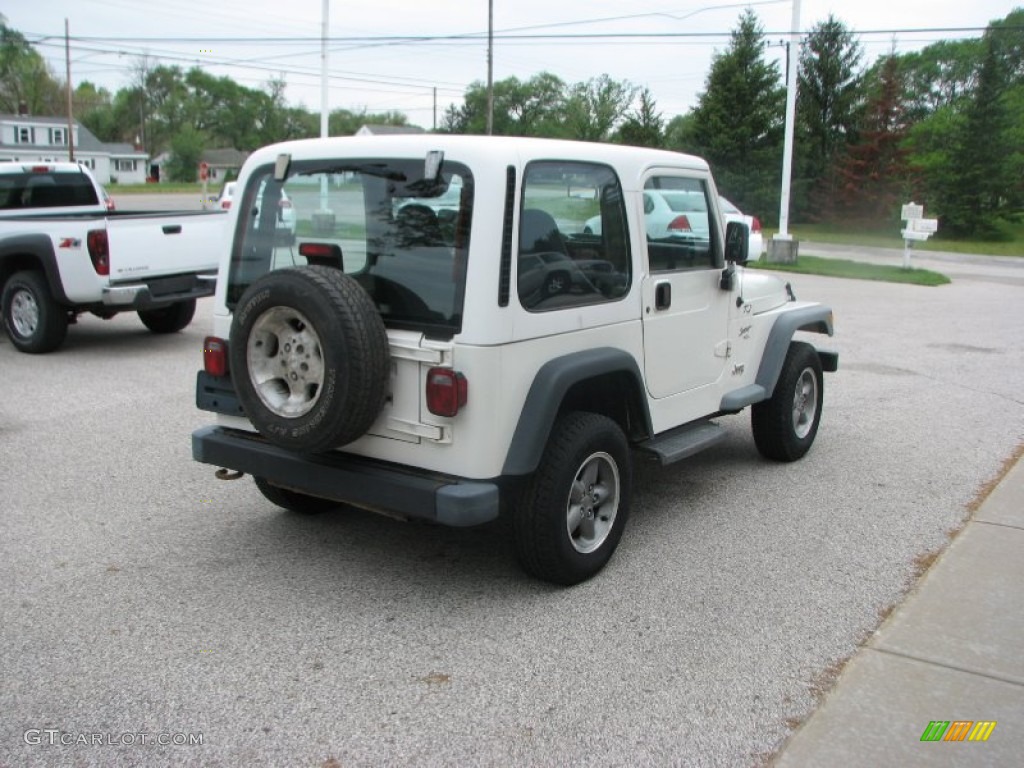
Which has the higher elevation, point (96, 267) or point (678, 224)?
point (678, 224)

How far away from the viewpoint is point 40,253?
9.48 metres

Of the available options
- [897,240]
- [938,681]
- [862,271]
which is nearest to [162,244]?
[938,681]

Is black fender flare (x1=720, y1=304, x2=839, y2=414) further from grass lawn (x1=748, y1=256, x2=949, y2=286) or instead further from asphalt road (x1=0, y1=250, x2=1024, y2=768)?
grass lawn (x1=748, y1=256, x2=949, y2=286)

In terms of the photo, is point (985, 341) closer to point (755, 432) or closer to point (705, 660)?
point (755, 432)

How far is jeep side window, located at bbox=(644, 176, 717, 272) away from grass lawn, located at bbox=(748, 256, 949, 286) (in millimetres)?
15493

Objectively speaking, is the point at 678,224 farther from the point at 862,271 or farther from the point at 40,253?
the point at 862,271

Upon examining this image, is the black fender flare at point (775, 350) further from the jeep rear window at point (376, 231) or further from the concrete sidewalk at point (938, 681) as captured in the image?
the jeep rear window at point (376, 231)

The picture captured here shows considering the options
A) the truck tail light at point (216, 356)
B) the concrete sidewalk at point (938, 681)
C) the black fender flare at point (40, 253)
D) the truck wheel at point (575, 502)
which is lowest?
the concrete sidewalk at point (938, 681)

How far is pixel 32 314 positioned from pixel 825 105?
4349 cm

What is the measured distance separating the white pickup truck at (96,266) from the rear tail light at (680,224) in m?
5.30

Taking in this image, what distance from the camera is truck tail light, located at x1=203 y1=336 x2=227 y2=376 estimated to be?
4.60 m

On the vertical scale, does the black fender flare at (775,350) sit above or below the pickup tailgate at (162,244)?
below

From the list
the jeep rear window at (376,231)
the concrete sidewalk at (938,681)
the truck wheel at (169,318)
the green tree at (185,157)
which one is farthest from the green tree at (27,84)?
the concrete sidewalk at (938,681)

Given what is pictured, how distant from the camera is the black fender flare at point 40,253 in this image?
9445mm
